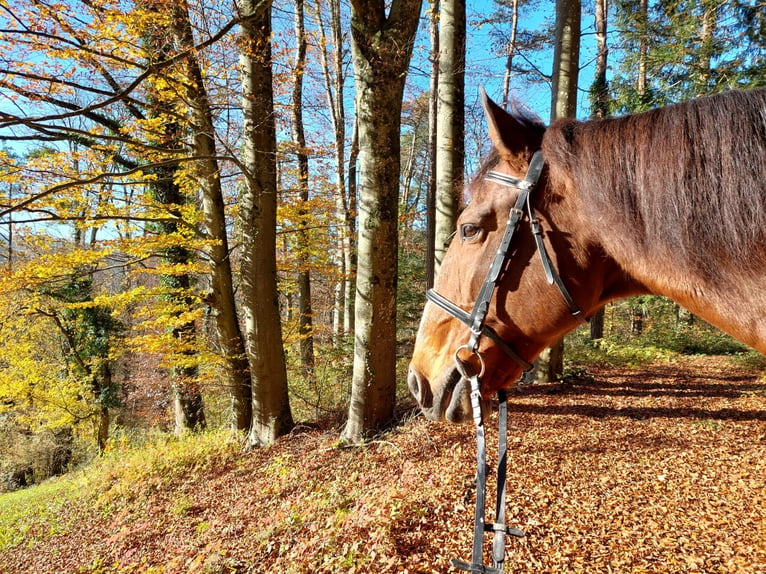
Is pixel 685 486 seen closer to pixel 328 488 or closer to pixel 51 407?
pixel 328 488

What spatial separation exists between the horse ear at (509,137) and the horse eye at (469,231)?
28 centimetres

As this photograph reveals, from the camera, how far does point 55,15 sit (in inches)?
167

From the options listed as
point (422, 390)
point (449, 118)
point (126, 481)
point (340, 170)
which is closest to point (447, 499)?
point (422, 390)

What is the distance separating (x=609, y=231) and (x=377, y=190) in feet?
12.3

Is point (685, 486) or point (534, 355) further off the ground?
point (534, 355)

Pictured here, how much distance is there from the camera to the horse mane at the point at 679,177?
3.43ft

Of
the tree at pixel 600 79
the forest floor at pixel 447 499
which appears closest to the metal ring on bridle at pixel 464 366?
the forest floor at pixel 447 499

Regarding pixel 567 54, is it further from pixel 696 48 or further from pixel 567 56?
pixel 696 48

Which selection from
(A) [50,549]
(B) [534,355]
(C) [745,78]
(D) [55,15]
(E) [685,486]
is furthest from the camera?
(C) [745,78]

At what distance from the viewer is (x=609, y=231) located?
4.17 feet

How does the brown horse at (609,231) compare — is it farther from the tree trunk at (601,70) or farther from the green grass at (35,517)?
the tree trunk at (601,70)

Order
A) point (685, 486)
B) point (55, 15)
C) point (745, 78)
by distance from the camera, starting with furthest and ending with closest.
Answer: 1. point (745, 78)
2. point (55, 15)
3. point (685, 486)

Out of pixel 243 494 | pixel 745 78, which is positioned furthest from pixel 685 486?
pixel 745 78

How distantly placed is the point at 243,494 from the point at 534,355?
16.1 feet
